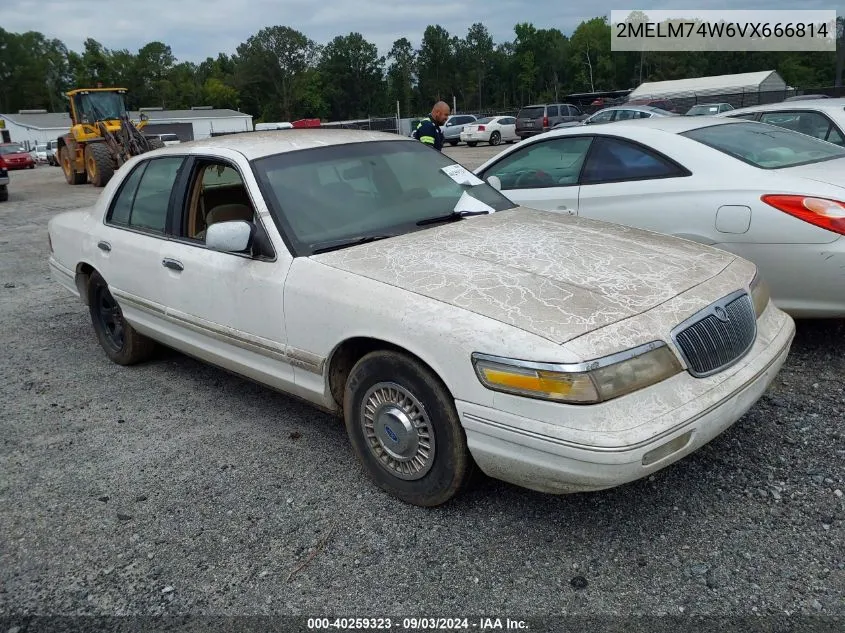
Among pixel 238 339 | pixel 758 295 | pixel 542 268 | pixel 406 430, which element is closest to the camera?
pixel 406 430

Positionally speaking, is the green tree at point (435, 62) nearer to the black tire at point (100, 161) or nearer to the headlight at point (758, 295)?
the black tire at point (100, 161)

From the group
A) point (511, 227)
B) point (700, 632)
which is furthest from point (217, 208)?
point (700, 632)

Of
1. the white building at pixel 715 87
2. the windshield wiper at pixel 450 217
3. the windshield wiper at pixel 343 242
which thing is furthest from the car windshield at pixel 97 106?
the white building at pixel 715 87

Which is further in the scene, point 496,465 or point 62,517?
point 62,517

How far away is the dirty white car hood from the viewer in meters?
2.79

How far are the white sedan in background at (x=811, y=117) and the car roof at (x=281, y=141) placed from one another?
15.0 feet

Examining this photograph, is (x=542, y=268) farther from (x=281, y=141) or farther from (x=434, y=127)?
(x=434, y=127)

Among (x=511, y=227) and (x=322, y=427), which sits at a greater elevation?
(x=511, y=227)

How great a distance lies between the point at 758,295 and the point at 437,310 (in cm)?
157

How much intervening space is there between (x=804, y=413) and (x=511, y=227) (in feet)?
5.88

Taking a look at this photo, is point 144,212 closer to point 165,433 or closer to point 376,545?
point 165,433

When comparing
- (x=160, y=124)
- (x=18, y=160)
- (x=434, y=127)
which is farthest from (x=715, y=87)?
(x=434, y=127)

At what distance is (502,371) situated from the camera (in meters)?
2.63

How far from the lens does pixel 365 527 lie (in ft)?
10.1
